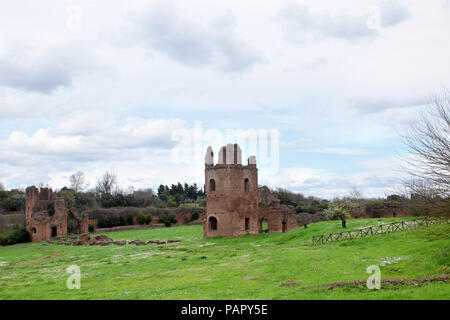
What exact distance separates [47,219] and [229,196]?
2618 cm

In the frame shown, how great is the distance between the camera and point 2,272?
2512 cm

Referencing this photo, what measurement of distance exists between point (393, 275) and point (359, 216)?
114 feet

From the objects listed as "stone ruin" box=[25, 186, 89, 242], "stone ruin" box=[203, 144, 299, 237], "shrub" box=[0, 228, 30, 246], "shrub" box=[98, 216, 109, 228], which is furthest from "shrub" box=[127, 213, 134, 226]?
"stone ruin" box=[203, 144, 299, 237]

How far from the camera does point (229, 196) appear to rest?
4072cm

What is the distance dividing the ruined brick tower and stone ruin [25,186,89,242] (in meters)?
23.7

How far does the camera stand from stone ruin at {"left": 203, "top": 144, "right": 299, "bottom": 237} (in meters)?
40.6

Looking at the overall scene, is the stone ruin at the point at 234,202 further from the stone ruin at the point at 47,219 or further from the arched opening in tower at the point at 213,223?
the stone ruin at the point at 47,219

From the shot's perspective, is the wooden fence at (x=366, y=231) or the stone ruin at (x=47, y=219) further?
the stone ruin at (x=47, y=219)

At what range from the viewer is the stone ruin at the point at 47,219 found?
50.8 metres

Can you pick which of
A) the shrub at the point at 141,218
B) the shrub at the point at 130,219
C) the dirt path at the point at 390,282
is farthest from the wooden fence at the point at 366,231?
the shrub at the point at 130,219

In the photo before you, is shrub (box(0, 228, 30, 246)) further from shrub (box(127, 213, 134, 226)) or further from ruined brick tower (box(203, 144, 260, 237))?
ruined brick tower (box(203, 144, 260, 237))

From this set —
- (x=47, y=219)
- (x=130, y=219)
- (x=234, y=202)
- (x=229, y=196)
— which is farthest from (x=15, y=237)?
(x=234, y=202)

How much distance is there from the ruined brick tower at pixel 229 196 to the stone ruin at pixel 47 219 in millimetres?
23739

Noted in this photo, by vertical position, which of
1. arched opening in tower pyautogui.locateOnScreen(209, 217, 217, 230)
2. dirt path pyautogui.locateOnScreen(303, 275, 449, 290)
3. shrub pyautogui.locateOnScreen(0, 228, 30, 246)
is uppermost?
dirt path pyautogui.locateOnScreen(303, 275, 449, 290)
